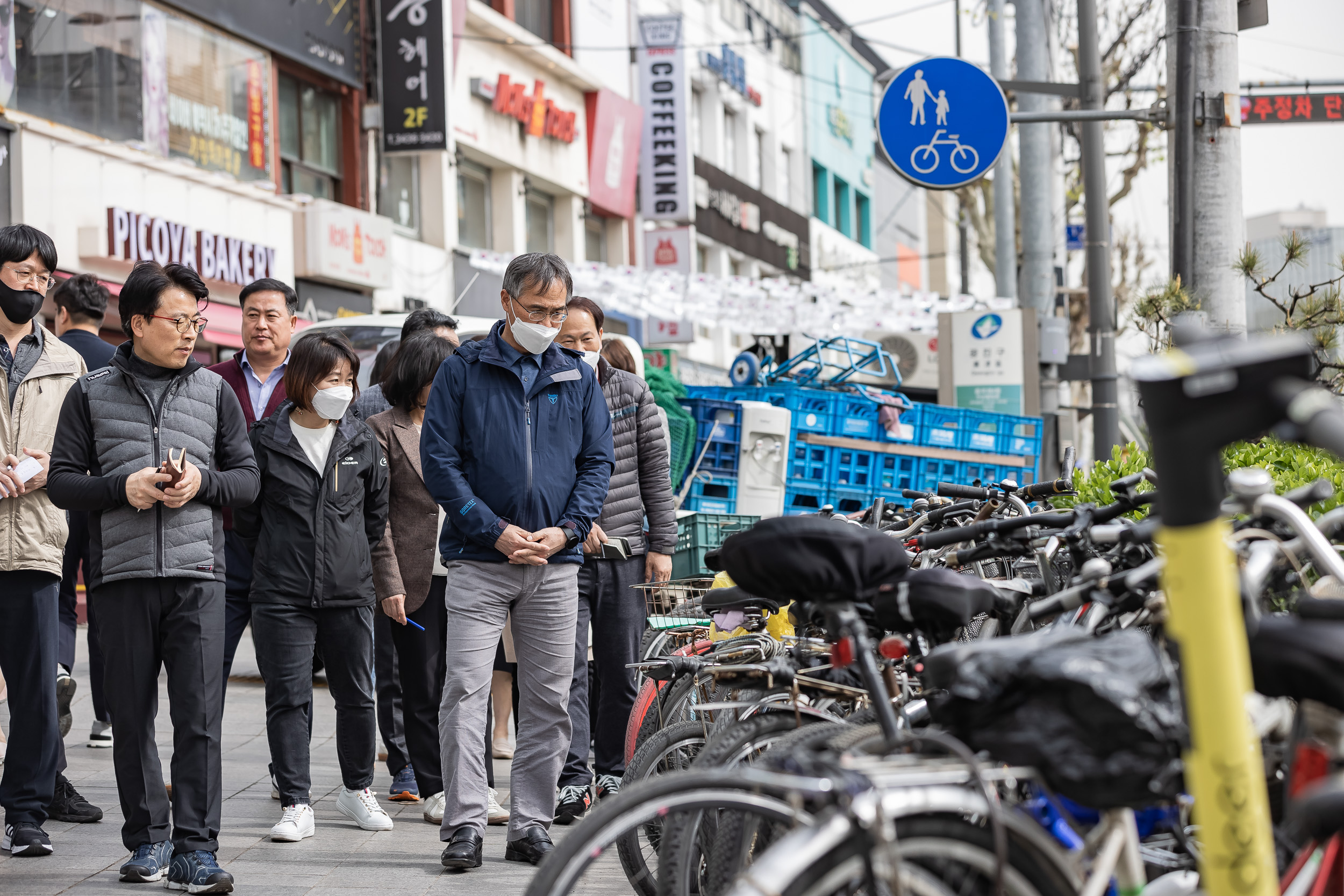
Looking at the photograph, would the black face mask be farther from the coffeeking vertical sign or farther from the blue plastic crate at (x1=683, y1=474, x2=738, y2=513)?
the coffeeking vertical sign

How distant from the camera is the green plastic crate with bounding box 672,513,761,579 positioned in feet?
22.9

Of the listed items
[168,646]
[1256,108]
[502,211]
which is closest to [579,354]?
[168,646]

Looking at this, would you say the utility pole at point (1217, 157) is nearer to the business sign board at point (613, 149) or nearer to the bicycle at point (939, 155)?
the bicycle at point (939, 155)

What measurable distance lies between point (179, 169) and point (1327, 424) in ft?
51.4

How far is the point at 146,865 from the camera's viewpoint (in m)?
5.00

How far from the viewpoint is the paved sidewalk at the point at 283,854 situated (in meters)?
5.05

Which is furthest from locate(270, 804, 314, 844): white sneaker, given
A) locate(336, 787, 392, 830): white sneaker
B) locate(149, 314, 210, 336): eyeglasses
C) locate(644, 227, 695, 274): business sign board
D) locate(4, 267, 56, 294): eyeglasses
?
locate(644, 227, 695, 274): business sign board

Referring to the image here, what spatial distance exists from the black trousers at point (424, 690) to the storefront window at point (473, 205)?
1748cm

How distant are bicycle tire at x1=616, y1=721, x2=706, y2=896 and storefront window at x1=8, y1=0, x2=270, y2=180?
1200cm

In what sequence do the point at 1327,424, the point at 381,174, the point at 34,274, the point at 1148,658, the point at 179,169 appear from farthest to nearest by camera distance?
the point at 381,174 → the point at 179,169 → the point at 34,274 → the point at 1148,658 → the point at 1327,424

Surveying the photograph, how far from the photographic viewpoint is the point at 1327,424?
2.01m

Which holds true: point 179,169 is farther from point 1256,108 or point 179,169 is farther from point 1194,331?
point 1194,331

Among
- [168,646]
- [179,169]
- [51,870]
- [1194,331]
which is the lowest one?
[51,870]

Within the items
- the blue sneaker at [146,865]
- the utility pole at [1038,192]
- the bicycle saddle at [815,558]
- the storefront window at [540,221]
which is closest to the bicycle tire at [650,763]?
the bicycle saddle at [815,558]
